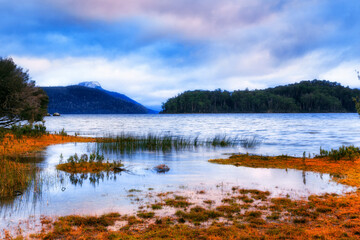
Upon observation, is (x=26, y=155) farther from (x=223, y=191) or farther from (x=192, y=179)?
(x=223, y=191)

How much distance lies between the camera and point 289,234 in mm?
6535

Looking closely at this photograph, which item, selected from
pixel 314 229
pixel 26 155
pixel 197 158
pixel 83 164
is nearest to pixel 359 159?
pixel 197 158

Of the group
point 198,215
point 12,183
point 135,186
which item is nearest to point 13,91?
point 12,183

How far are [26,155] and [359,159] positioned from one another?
2153 centimetres

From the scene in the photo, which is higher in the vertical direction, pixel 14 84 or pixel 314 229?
pixel 14 84

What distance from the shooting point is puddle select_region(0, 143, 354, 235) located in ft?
28.1

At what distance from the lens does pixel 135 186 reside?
455 inches

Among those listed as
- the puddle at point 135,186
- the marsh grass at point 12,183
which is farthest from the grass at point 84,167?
the marsh grass at point 12,183

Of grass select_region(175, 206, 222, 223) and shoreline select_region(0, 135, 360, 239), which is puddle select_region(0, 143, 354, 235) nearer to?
shoreline select_region(0, 135, 360, 239)

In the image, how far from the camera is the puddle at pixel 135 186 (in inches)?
337

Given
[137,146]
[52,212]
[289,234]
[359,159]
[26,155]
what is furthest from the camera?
[137,146]

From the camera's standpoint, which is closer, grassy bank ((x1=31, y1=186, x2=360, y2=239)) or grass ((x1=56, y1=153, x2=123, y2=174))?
grassy bank ((x1=31, y1=186, x2=360, y2=239))

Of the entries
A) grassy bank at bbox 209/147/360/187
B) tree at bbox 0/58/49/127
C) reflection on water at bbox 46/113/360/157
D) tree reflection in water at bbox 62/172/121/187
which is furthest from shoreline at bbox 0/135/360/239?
tree at bbox 0/58/49/127

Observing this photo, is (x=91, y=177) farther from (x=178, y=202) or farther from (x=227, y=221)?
(x=227, y=221)
